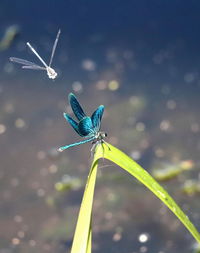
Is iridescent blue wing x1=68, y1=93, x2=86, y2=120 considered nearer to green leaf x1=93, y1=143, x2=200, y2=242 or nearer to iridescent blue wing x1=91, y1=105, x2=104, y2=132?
iridescent blue wing x1=91, y1=105, x2=104, y2=132

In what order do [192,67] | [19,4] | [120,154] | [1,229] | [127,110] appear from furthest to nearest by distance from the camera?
[19,4] → [192,67] → [127,110] → [1,229] → [120,154]

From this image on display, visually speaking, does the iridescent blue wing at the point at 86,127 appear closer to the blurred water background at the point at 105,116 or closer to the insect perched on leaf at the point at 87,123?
the insect perched on leaf at the point at 87,123

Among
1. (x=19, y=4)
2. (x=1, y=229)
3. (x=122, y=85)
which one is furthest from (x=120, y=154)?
(x=19, y=4)

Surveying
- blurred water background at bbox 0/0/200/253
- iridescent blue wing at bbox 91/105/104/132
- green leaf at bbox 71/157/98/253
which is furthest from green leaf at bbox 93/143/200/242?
blurred water background at bbox 0/0/200/253

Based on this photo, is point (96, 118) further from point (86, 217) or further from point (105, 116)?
point (105, 116)

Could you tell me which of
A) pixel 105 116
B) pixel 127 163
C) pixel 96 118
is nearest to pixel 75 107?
pixel 96 118

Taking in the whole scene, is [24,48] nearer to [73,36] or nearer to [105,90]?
[73,36]
